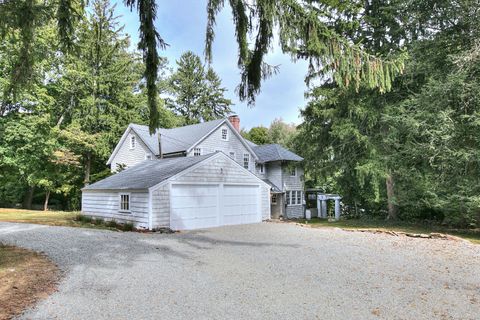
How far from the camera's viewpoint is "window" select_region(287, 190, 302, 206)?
1036 inches

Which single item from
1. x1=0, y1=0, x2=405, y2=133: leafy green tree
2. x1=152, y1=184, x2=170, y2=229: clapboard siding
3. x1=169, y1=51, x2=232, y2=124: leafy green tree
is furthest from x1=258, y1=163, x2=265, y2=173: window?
x1=0, y1=0, x2=405, y2=133: leafy green tree

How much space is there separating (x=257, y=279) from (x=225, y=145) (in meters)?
19.2

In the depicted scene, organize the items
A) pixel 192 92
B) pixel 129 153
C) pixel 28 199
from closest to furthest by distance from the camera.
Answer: pixel 129 153 < pixel 28 199 < pixel 192 92

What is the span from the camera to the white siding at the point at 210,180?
561 inches

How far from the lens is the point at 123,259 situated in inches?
314

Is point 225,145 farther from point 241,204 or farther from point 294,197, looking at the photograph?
point 241,204

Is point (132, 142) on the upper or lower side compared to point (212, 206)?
upper

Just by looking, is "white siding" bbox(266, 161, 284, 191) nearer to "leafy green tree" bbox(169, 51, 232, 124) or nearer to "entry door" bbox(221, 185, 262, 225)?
"entry door" bbox(221, 185, 262, 225)

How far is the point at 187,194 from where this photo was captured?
602 inches

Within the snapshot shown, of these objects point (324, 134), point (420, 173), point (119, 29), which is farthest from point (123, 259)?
point (119, 29)

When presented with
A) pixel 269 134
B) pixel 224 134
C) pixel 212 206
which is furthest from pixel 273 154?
pixel 269 134

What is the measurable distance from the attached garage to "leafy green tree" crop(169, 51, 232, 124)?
25.3m

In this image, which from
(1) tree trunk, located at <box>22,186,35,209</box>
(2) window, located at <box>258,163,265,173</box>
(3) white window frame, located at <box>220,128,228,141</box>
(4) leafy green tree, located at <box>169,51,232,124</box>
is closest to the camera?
(3) white window frame, located at <box>220,128,228,141</box>

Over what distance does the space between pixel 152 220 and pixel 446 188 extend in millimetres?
11666
